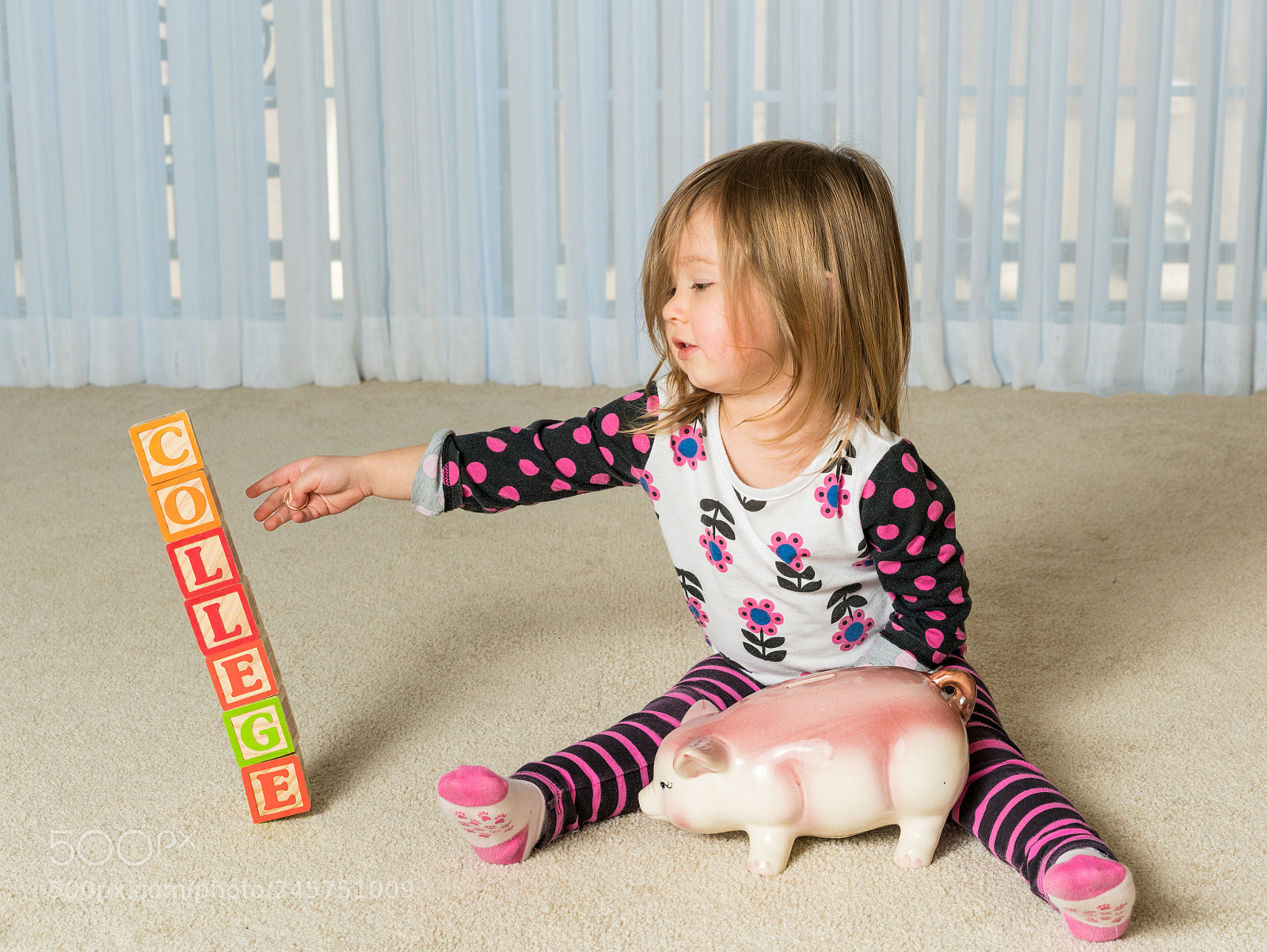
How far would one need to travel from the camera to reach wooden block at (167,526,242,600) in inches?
30.7

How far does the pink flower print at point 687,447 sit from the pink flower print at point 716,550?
0.05 meters

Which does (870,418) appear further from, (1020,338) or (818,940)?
(1020,338)

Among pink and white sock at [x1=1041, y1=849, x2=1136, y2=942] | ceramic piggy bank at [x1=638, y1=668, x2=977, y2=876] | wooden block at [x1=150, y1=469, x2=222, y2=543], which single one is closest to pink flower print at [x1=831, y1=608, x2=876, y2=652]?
ceramic piggy bank at [x1=638, y1=668, x2=977, y2=876]

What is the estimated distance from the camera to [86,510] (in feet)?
4.93

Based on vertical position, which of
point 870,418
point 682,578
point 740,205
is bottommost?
point 682,578

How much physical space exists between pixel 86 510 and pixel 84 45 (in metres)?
1.09

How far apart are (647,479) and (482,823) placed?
30cm

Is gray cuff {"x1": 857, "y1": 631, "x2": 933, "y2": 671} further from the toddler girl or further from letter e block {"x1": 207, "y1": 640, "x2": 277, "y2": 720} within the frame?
letter e block {"x1": 207, "y1": 640, "x2": 277, "y2": 720}

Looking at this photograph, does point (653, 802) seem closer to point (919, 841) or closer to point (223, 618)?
point (919, 841)

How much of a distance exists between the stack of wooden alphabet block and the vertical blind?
1.46 m

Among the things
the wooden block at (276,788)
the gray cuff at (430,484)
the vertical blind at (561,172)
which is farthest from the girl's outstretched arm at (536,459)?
the vertical blind at (561,172)

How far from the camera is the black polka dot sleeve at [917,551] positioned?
32.6 inches

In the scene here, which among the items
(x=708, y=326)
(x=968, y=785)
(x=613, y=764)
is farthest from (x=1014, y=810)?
(x=708, y=326)

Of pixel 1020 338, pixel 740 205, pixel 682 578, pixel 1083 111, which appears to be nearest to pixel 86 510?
pixel 682 578
